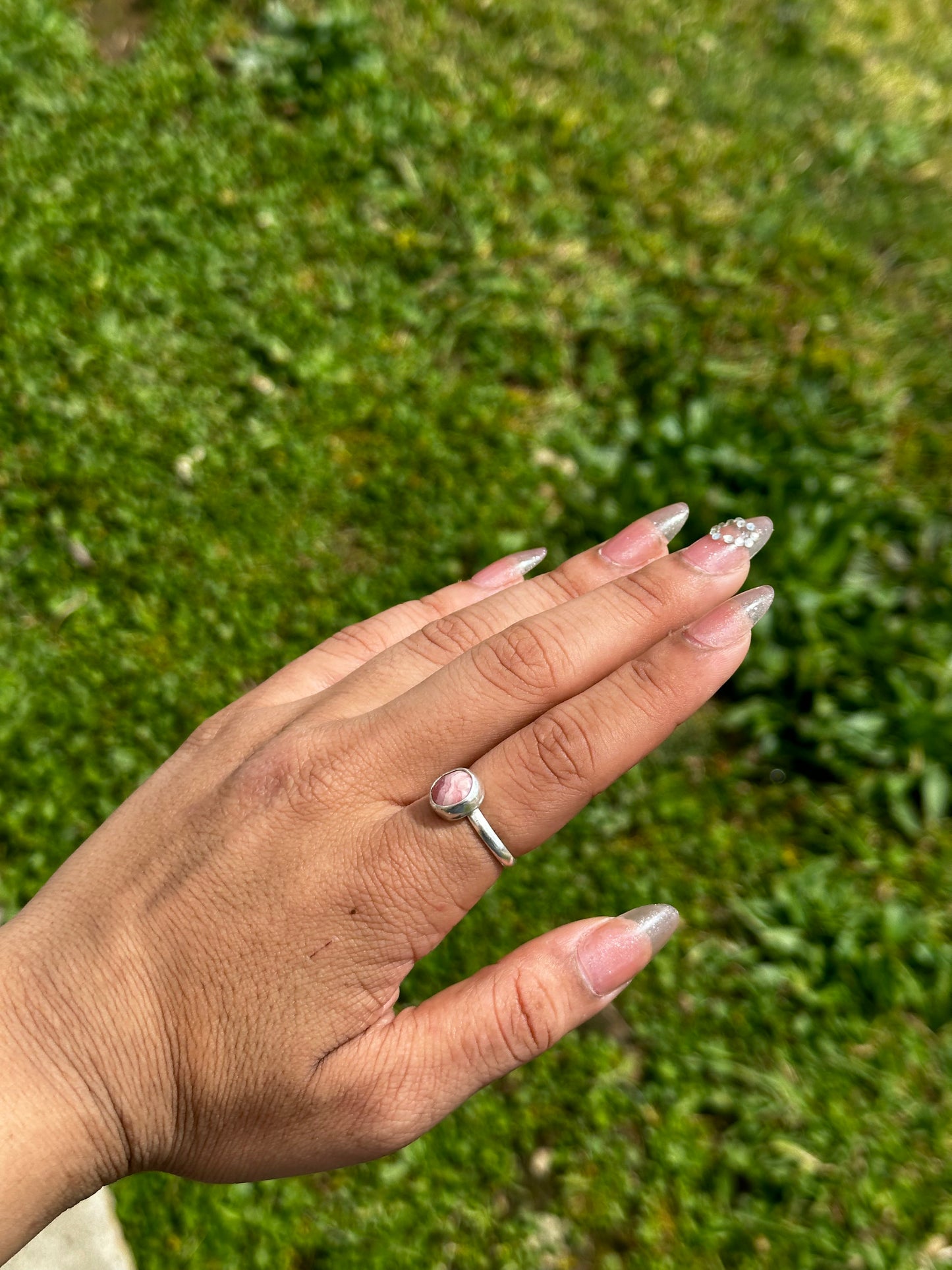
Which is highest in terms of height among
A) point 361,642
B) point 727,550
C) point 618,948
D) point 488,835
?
point 361,642

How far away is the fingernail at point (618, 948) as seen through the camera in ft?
6.86

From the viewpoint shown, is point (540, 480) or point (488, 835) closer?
point (488, 835)

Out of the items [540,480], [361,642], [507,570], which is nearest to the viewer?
[361,642]

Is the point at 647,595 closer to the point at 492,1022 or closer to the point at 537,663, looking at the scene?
the point at 537,663

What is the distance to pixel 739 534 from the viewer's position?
7.53ft

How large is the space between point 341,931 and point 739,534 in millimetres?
1304

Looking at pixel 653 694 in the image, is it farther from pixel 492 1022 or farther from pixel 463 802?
pixel 492 1022

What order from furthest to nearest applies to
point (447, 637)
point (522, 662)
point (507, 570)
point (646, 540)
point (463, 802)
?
point (507, 570) → point (646, 540) → point (447, 637) → point (522, 662) → point (463, 802)

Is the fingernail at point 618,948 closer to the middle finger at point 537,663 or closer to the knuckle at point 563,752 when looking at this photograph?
the knuckle at point 563,752

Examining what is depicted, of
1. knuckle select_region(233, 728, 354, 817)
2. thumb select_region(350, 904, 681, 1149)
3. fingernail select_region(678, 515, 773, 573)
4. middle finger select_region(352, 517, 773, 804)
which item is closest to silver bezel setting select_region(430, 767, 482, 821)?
middle finger select_region(352, 517, 773, 804)

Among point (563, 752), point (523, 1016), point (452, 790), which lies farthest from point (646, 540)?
point (523, 1016)

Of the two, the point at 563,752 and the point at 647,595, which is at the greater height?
the point at 647,595

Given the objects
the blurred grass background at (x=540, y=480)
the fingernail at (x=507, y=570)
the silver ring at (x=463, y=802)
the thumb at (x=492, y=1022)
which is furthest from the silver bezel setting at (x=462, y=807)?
the blurred grass background at (x=540, y=480)

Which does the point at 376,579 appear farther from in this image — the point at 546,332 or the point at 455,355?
the point at 546,332
